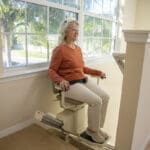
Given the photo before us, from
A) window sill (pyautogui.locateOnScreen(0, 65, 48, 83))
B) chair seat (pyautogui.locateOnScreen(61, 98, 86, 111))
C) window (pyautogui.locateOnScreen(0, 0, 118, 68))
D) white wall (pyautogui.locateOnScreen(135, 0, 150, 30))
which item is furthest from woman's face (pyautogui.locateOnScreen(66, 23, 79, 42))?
white wall (pyautogui.locateOnScreen(135, 0, 150, 30))

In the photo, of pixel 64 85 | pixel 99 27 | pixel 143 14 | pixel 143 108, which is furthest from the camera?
pixel 143 14

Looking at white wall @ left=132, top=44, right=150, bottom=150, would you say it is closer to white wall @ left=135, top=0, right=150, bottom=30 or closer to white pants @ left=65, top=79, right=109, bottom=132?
white pants @ left=65, top=79, right=109, bottom=132

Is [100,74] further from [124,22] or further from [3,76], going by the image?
[124,22]

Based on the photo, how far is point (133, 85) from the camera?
4.81ft

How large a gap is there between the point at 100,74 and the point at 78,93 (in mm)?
515

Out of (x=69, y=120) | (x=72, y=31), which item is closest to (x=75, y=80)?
(x=69, y=120)

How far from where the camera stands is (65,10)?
2.52m

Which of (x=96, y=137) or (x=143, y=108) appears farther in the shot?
(x=96, y=137)

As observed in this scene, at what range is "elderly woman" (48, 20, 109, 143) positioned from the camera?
1879 millimetres

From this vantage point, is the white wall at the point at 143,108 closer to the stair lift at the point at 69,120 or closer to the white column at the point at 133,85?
the white column at the point at 133,85

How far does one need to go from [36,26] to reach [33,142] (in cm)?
122

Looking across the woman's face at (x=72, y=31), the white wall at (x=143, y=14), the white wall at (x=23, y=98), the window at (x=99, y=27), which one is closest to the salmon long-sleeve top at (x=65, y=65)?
the woman's face at (x=72, y=31)

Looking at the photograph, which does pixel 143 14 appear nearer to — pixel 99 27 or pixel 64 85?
pixel 99 27

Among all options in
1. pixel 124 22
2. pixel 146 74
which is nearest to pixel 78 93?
pixel 146 74
